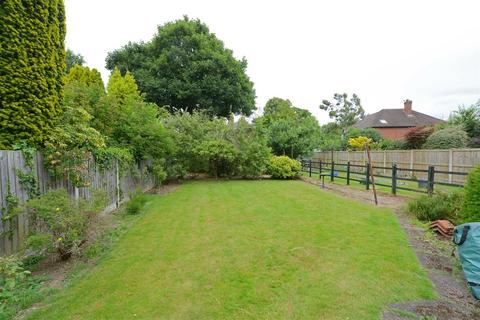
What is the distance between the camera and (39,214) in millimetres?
3508

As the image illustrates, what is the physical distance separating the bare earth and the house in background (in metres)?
33.2

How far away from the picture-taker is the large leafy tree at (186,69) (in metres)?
19.9

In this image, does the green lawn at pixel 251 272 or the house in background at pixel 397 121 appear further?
the house in background at pixel 397 121

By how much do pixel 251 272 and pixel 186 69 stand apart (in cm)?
1932

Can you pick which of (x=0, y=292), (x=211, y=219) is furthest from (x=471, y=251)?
(x=0, y=292)

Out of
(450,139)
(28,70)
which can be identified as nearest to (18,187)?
(28,70)

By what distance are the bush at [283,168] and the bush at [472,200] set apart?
10711mm

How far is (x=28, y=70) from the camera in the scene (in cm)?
403

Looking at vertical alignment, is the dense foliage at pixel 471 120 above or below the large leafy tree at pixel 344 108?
below

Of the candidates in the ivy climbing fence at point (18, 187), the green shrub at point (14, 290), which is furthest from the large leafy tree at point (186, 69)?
the green shrub at point (14, 290)

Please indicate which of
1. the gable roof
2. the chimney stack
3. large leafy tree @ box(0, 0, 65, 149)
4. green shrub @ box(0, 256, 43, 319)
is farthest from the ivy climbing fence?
the chimney stack

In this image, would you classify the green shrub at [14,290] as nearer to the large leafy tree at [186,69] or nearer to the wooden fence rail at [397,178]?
the wooden fence rail at [397,178]

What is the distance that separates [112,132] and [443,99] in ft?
139

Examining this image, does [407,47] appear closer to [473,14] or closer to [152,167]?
[473,14]
